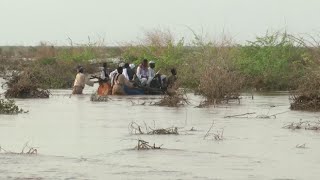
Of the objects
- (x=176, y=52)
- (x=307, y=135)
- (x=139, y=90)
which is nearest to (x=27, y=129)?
(x=307, y=135)

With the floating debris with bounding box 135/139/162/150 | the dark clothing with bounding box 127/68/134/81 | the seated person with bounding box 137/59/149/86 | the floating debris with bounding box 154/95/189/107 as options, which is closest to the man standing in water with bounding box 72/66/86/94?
the dark clothing with bounding box 127/68/134/81

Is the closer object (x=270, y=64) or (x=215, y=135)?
(x=215, y=135)

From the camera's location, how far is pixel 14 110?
18016 mm

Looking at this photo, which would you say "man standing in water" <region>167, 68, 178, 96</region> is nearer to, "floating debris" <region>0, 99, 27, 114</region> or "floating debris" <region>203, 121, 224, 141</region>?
"floating debris" <region>0, 99, 27, 114</region>

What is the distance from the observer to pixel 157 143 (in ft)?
40.7

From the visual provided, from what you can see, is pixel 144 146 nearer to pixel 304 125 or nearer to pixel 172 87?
pixel 304 125

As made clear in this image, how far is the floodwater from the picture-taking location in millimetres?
9438

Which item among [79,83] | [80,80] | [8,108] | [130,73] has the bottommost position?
[8,108]

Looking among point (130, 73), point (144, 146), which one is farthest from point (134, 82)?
point (144, 146)

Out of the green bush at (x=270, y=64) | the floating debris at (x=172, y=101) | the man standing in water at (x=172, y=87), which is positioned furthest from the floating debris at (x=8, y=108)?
the green bush at (x=270, y=64)

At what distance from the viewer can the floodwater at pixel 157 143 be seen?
9438mm

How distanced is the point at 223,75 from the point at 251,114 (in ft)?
10.4

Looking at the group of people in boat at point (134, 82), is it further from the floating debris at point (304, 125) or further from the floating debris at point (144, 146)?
the floating debris at point (144, 146)

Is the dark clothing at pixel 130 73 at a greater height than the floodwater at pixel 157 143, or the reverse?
the dark clothing at pixel 130 73
